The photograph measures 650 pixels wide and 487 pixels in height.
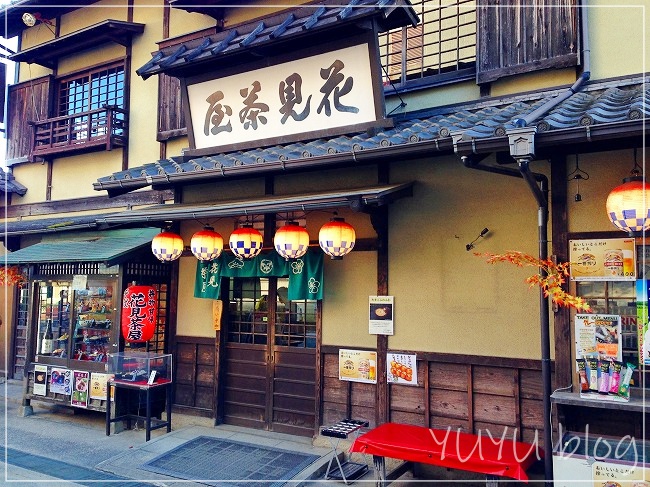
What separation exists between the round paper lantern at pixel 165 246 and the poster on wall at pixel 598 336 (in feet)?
21.9

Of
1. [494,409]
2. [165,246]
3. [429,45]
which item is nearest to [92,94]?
[165,246]

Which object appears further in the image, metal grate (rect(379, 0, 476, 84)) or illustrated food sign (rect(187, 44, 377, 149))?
metal grate (rect(379, 0, 476, 84))

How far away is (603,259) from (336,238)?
11.6 ft

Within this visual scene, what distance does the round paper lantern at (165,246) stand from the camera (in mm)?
9247

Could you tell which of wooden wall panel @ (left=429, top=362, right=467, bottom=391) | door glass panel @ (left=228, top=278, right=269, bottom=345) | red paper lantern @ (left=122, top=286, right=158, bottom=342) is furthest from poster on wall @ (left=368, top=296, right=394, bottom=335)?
red paper lantern @ (left=122, top=286, right=158, bottom=342)

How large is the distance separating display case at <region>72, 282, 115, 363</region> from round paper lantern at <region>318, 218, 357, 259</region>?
5.39 metres

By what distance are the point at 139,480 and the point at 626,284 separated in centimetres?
733

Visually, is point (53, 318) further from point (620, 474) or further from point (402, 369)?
point (620, 474)

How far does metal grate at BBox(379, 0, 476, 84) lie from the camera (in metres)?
8.39

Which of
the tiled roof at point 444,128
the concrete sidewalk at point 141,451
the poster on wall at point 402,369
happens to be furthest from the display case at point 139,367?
the poster on wall at point 402,369

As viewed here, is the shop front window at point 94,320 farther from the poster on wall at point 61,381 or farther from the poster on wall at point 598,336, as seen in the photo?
the poster on wall at point 598,336

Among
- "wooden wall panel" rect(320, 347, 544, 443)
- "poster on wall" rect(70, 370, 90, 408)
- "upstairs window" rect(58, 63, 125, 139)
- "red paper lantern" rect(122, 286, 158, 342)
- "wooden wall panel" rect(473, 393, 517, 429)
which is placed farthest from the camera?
"upstairs window" rect(58, 63, 125, 139)

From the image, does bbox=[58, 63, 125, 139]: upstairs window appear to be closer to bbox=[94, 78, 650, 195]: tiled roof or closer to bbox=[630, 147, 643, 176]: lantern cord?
bbox=[94, 78, 650, 195]: tiled roof

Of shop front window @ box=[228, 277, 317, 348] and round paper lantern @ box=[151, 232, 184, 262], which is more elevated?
round paper lantern @ box=[151, 232, 184, 262]
